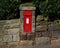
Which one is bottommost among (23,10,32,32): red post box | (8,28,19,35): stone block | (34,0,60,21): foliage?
(8,28,19,35): stone block

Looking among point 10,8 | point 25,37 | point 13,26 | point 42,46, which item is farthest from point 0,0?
point 42,46

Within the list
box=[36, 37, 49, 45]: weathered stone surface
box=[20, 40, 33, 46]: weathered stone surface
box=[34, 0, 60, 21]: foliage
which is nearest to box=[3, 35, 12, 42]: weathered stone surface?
box=[20, 40, 33, 46]: weathered stone surface

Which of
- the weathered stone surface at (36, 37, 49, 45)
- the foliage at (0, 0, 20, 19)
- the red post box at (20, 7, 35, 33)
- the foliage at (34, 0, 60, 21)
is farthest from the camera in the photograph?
the foliage at (0, 0, 20, 19)

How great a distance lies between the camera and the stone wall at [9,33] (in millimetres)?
8172

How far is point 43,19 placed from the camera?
845cm

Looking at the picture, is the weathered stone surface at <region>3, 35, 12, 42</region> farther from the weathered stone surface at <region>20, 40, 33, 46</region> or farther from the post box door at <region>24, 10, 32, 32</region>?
the post box door at <region>24, 10, 32, 32</region>

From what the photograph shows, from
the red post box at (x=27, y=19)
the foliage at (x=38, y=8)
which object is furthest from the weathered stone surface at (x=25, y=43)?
the foliage at (x=38, y=8)

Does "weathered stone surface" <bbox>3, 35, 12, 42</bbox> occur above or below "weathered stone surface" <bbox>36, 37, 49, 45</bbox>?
above

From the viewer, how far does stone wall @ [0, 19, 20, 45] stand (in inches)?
322

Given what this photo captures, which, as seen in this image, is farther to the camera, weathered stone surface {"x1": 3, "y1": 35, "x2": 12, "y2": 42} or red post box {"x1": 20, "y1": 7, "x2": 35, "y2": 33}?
weathered stone surface {"x1": 3, "y1": 35, "x2": 12, "y2": 42}

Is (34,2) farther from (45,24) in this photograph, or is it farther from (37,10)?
(45,24)

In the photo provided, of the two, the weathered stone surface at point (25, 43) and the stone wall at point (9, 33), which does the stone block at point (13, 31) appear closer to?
the stone wall at point (9, 33)

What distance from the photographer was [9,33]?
323 inches

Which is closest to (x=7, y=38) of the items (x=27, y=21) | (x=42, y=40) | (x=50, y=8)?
(x=27, y=21)
